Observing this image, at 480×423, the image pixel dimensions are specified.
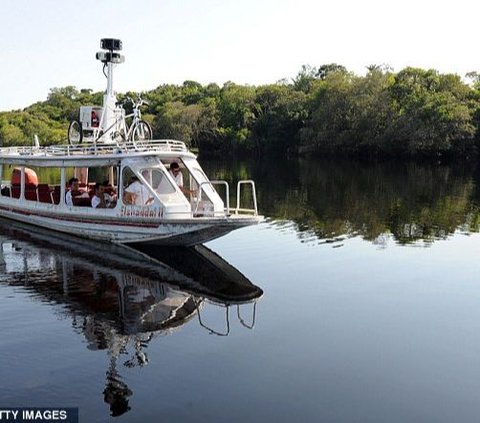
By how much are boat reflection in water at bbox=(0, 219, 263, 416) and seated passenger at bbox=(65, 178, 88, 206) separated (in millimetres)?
1559

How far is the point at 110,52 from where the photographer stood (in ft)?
81.8

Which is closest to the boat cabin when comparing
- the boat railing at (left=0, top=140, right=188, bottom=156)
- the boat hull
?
the boat railing at (left=0, top=140, right=188, bottom=156)

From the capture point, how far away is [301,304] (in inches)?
597

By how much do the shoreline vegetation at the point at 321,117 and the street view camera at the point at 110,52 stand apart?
60.8 metres

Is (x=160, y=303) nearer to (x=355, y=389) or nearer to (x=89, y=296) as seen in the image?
(x=89, y=296)

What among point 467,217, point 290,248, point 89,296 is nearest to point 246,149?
point 467,217

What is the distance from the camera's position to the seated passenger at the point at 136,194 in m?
20.4

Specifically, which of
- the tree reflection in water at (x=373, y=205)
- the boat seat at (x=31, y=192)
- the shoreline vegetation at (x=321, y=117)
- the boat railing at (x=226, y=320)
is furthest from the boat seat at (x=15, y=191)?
the shoreline vegetation at (x=321, y=117)

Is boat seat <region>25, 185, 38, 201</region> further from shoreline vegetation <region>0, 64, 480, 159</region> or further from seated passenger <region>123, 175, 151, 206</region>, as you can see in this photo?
shoreline vegetation <region>0, 64, 480, 159</region>

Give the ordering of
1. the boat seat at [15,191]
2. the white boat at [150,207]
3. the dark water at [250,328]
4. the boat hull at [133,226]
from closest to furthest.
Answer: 1. the dark water at [250,328]
2. the boat hull at [133,226]
3. the white boat at [150,207]
4. the boat seat at [15,191]

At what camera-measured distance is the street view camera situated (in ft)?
81.7

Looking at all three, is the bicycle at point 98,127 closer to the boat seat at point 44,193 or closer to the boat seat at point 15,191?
the boat seat at point 44,193

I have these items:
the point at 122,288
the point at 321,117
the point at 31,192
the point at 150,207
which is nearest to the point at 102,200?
the point at 150,207

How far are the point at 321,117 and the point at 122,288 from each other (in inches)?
3252
